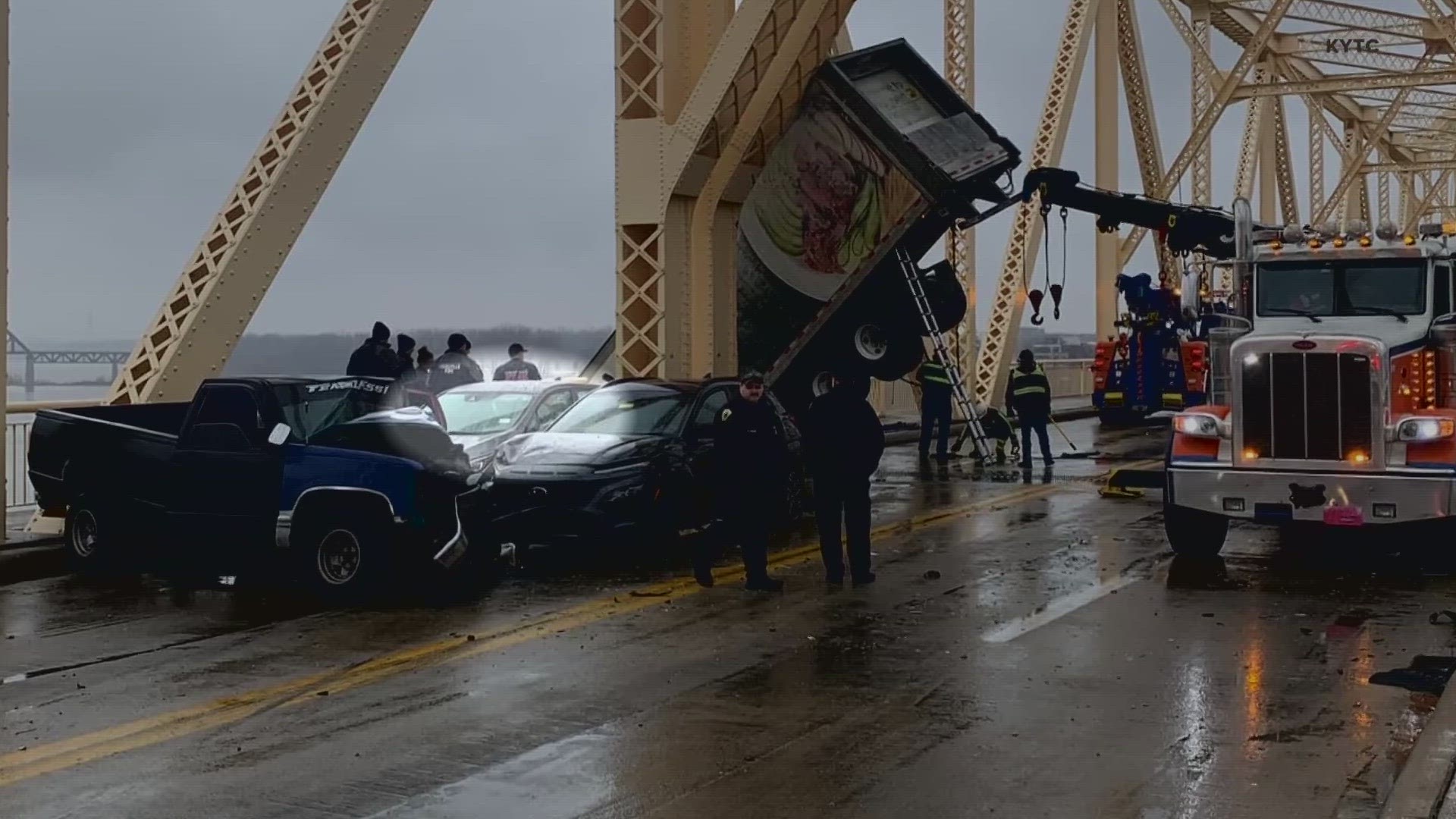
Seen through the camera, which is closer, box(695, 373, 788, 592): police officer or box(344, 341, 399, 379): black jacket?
box(695, 373, 788, 592): police officer

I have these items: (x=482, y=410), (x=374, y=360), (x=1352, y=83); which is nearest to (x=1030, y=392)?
(x=482, y=410)

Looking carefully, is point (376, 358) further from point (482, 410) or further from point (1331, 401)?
point (1331, 401)

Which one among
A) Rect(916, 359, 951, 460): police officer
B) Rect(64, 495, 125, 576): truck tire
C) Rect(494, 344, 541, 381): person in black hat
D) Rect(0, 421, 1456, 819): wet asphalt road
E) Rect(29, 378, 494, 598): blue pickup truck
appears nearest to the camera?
Rect(0, 421, 1456, 819): wet asphalt road

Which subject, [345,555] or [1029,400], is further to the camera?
[1029,400]

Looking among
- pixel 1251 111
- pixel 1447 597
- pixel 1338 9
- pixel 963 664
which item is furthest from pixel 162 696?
pixel 1251 111

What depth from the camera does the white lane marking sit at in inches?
384

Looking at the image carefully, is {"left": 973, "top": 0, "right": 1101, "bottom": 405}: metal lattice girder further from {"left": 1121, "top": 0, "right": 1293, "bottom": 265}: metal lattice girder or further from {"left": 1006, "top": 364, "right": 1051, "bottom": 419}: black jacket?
{"left": 1006, "top": 364, "right": 1051, "bottom": 419}: black jacket

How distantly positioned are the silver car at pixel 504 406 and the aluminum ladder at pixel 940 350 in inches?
252

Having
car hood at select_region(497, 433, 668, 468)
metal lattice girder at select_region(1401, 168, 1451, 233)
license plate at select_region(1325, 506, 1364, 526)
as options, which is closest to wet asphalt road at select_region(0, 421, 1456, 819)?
license plate at select_region(1325, 506, 1364, 526)

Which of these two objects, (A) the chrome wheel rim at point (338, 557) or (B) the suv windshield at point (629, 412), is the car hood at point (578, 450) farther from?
(A) the chrome wheel rim at point (338, 557)

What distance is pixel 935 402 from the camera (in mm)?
24219

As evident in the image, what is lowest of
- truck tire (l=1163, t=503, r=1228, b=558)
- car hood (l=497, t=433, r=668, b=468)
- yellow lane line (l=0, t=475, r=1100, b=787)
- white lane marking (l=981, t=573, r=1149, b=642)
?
white lane marking (l=981, t=573, r=1149, b=642)

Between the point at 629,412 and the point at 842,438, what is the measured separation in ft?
10.2

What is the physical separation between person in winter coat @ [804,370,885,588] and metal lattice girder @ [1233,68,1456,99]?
108ft
